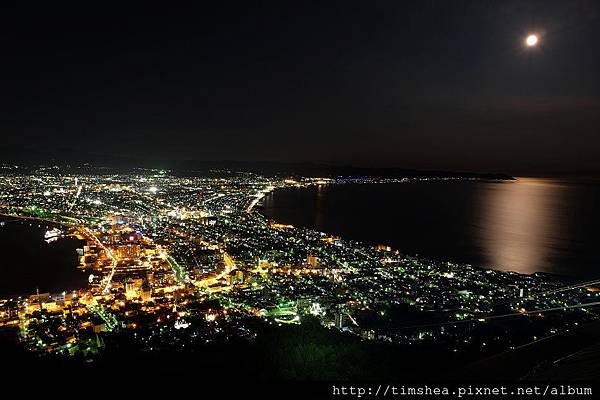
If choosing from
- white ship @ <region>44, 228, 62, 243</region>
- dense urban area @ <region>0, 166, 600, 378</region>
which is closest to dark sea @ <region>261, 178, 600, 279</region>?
dense urban area @ <region>0, 166, 600, 378</region>

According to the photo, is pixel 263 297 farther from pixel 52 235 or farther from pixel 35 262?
pixel 52 235

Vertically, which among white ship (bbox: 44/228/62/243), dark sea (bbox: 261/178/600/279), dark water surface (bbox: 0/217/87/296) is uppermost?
dark sea (bbox: 261/178/600/279)

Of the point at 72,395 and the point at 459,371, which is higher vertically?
the point at 459,371

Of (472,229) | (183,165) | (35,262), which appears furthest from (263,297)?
(183,165)

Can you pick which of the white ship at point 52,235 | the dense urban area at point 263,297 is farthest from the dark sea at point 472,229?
the white ship at point 52,235

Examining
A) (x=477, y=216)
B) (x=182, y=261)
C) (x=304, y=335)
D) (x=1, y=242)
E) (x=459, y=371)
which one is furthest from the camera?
(x=477, y=216)

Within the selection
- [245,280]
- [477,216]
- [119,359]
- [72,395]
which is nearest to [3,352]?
[119,359]

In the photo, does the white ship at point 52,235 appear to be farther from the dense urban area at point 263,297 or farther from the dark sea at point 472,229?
the dark sea at point 472,229

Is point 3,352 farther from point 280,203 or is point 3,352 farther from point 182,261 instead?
point 280,203

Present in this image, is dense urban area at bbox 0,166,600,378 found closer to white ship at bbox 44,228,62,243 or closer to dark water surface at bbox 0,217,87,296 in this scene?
white ship at bbox 44,228,62,243
